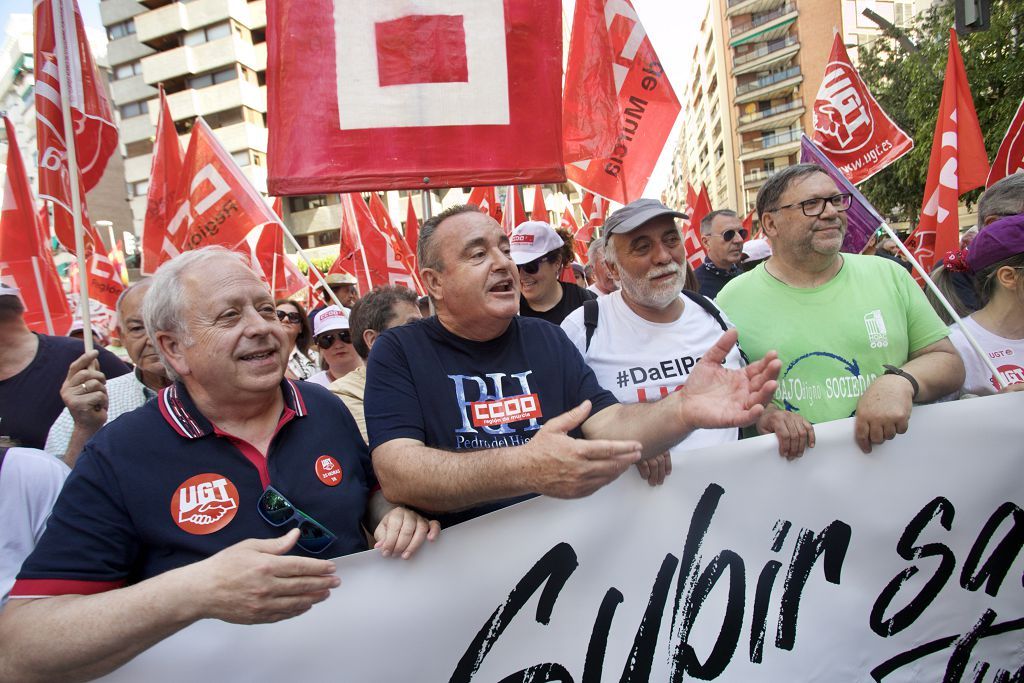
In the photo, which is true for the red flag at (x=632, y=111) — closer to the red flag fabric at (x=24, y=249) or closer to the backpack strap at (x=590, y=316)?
the backpack strap at (x=590, y=316)

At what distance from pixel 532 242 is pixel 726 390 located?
303 centimetres

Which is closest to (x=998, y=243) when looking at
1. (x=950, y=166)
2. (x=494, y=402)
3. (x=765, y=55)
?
(x=494, y=402)

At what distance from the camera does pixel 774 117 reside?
56.9m

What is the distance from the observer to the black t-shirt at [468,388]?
1954 millimetres

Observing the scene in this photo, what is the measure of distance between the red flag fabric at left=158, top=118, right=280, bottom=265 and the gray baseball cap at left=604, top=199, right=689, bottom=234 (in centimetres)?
337

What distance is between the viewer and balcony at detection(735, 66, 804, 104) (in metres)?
54.8

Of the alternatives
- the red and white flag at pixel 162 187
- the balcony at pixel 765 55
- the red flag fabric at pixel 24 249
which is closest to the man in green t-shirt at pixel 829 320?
the red flag fabric at pixel 24 249

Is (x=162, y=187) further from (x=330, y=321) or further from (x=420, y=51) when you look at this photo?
(x=420, y=51)

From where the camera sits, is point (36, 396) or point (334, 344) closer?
point (36, 396)

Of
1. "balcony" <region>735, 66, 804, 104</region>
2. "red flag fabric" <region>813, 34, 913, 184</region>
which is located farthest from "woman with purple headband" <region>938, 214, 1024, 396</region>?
"balcony" <region>735, 66, 804, 104</region>

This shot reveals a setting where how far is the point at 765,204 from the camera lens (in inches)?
113

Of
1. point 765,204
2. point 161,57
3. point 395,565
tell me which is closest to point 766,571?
point 395,565

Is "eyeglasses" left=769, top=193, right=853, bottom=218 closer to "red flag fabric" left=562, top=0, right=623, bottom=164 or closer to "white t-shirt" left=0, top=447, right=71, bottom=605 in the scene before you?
"red flag fabric" left=562, top=0, right=623, bottom=164

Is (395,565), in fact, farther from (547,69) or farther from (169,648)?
(547,69)
